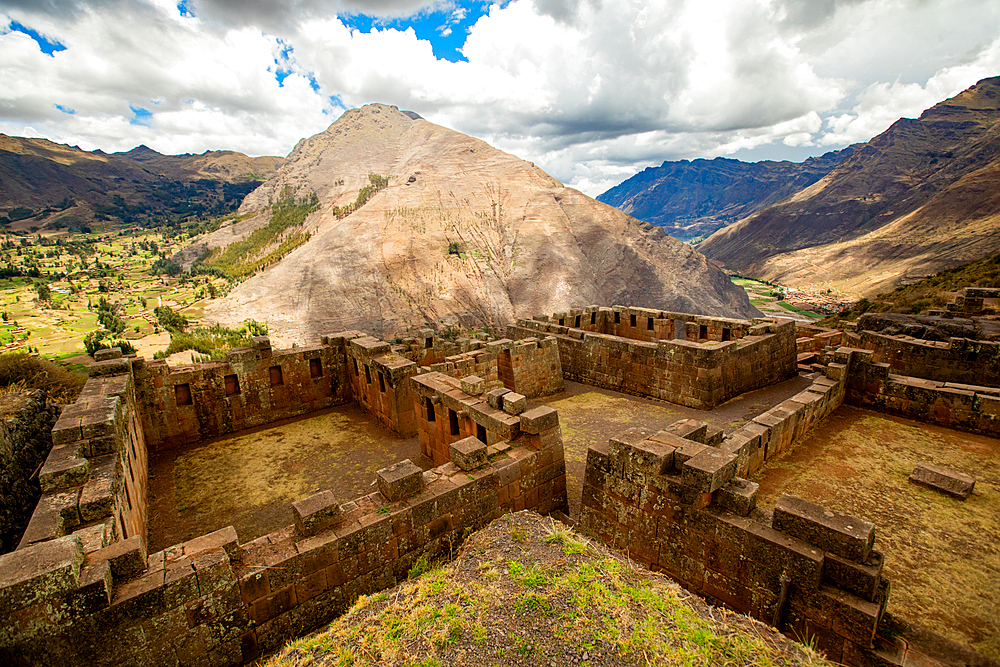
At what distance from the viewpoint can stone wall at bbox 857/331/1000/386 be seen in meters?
12.9

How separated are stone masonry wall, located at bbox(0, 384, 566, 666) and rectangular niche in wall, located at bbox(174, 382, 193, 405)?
8.41 meters

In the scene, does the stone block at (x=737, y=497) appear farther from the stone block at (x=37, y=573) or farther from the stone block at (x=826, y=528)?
the stone block at (x=37, y=573)

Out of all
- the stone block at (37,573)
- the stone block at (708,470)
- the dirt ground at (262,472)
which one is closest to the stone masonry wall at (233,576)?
the stone block at (37,573)

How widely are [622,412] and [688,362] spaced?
282cm

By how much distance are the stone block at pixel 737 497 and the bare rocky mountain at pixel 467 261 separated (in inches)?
1810

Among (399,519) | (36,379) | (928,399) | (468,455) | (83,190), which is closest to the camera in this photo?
(399,519)

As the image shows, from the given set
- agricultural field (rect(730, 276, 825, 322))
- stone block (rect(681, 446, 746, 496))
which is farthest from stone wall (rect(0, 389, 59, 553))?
agricultural field (rect(730, 276, 825, 322))

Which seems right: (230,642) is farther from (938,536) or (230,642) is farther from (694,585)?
(938,536)

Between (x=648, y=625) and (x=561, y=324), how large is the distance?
16.3 m

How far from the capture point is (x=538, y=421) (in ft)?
27.2

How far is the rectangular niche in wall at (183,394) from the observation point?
12461 millimetres

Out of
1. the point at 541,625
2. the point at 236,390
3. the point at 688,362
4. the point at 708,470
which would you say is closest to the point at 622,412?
the point at 688,362

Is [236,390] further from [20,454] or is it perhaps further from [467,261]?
[467,261]

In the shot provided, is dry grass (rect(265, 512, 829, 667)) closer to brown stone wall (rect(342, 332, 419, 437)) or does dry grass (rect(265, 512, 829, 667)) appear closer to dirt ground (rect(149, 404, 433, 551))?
dirt ground (rect(149, 404, 433, 551))
